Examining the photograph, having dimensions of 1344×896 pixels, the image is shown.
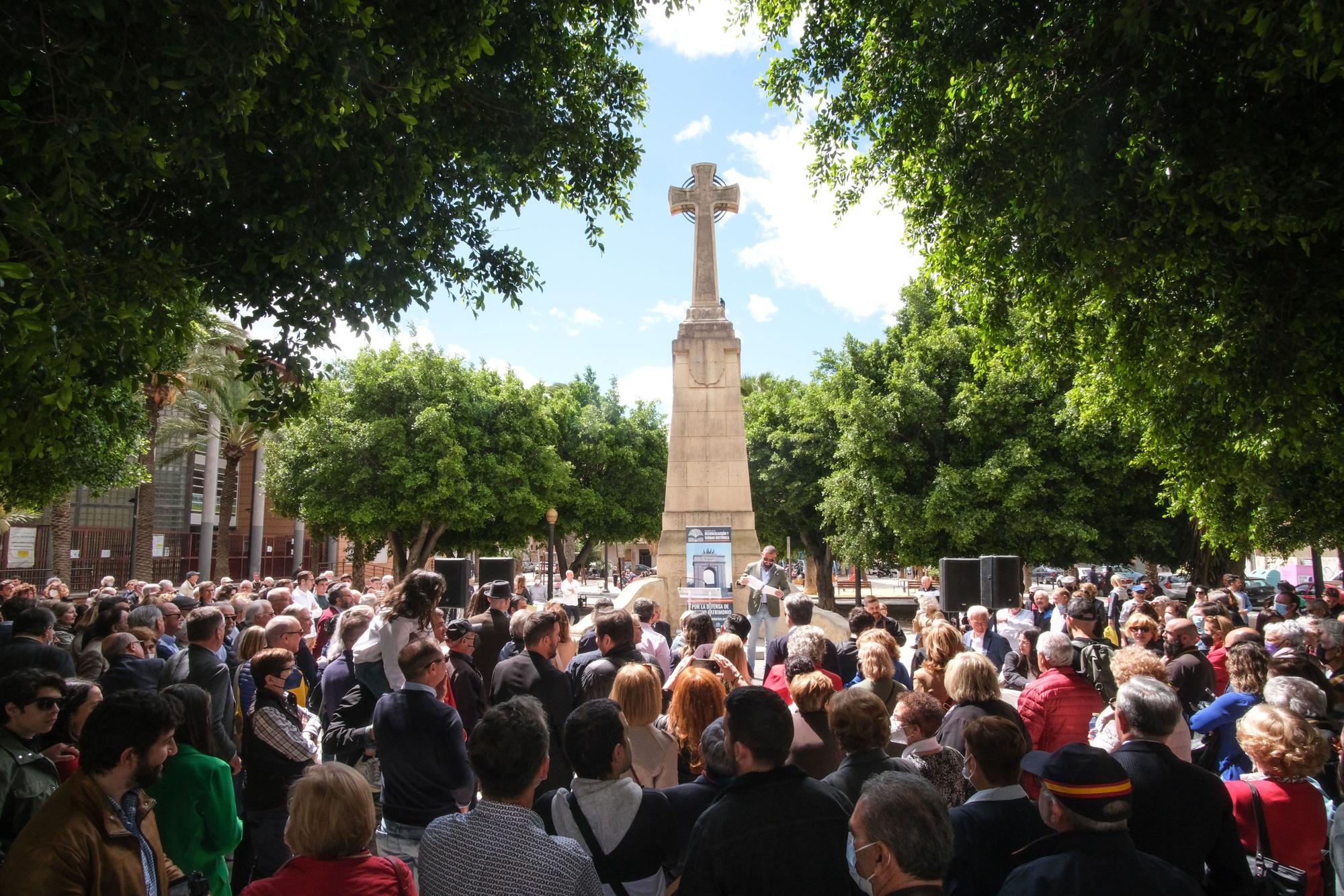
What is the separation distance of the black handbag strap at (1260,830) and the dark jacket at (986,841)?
3.91 feet

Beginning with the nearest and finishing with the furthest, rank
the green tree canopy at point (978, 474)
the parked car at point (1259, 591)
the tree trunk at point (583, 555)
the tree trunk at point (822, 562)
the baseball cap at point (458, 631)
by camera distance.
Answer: the baseball cap at point (458, 631) → the green tree canopy at point (978, 474) → the parked car at point (1259, 591) → the tree trunk at point (822, 562) → the tree trunk at point (583, 555)

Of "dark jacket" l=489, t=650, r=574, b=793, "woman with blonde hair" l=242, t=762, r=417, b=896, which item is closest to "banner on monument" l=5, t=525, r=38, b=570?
"dark jacket" l=489, t=650, r=574, b=793

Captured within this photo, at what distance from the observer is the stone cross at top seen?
1839 cm

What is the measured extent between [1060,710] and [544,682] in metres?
3.09

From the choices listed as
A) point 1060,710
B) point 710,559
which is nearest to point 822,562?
point 710,559

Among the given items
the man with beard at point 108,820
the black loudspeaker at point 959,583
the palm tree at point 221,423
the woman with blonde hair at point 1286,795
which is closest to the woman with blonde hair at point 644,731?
the man with beard at point 108,820

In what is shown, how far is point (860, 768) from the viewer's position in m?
3.67

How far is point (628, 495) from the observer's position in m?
40.3

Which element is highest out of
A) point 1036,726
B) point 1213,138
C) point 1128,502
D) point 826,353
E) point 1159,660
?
point 826,353

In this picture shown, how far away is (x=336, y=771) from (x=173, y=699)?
3.48 ft

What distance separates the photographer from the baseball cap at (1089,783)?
2648 millimetres

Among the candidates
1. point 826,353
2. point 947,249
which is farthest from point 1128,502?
point 947,249

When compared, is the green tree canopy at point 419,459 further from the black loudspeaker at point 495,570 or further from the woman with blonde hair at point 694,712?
the woman with blonde hair at point 694,712

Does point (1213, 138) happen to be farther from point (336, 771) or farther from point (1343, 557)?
point (1343, 557)
